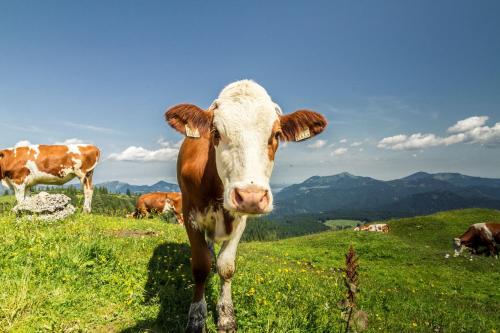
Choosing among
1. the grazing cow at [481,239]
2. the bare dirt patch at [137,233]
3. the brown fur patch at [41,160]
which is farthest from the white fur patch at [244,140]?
the grazing cow at [481,239]

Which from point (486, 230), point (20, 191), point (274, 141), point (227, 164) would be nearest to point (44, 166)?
point (20, 191)

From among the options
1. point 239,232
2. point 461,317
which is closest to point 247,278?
point 239,232

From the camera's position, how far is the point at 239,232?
5.39m

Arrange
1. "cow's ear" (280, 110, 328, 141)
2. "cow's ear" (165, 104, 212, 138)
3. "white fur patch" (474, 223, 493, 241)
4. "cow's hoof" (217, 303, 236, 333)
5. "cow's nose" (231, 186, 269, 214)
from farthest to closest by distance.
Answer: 1. "white fur patch" (474, 223, 493, 241)
2. "cow's hoof" (217, 303, 236, 333)
3. "cow's ear" (280, 110, 328, 141)
4. "cow's ear" (165, 104, 212, 138)
5. "cow's nose" (231, 186, 269, 214)

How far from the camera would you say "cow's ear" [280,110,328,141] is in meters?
4.71

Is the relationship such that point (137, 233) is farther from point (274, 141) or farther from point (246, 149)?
point (246, 149)

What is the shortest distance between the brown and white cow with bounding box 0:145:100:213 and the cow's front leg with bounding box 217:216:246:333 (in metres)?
14.5

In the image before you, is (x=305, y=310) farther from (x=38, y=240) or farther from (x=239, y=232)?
(x=38, y=240)

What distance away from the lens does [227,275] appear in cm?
521

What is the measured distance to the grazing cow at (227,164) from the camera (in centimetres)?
369

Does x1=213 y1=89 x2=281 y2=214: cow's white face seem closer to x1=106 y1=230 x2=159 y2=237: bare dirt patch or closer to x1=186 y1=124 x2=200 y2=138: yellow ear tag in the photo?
x1=186 y1=124 x2=200 y2=138: yellow ear tag

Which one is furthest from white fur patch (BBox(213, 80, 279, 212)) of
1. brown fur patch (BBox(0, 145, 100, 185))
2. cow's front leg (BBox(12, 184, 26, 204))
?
cow's front leg (BBox(12, 184, 26, 204))

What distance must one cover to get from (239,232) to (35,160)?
16.5 meters

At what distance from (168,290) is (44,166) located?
15.0 metres
